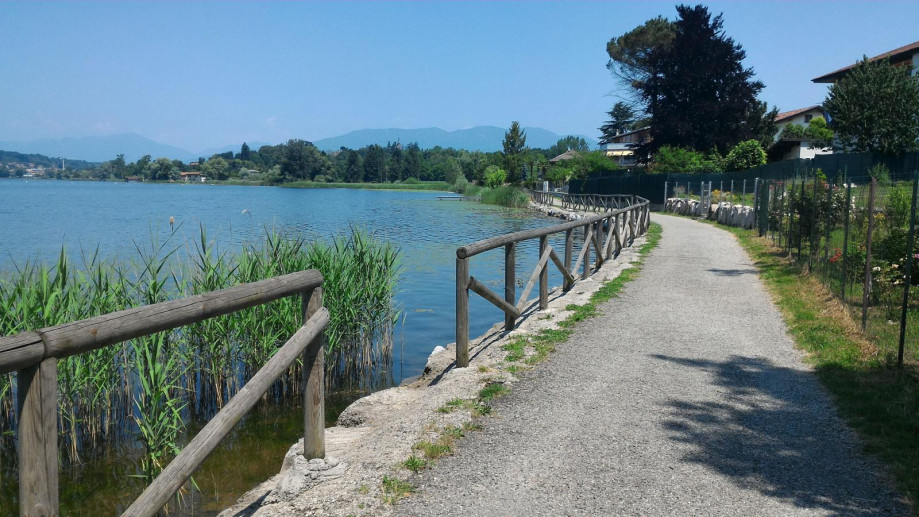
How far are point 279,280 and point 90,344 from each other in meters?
1.53

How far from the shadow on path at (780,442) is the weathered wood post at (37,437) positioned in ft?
13.0

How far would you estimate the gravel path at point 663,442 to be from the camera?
438 cm

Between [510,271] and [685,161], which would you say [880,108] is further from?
[510,271]

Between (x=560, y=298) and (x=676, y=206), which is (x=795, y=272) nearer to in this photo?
(x=560, y=298)

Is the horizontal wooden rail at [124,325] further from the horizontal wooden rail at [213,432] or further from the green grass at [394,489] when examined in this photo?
the green grass at [394,489]

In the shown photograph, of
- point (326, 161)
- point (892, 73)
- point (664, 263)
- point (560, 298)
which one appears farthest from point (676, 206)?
point (326, 161)

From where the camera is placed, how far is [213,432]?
3.83 meters

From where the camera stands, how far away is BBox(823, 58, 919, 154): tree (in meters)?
39.9

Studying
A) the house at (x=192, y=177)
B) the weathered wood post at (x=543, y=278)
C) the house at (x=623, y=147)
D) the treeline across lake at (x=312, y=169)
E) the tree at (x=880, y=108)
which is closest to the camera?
the weathered wood post at (x=543, y=278)

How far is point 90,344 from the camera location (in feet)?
9.94

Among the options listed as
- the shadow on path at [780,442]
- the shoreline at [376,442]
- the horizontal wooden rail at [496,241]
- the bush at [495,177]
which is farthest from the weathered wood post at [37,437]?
the bush at [495,177]

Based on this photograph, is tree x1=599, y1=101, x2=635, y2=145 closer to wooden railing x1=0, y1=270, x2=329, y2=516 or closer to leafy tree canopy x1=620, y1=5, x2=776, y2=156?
leafy tree canopy x1=620, y1=5, x2=776, y2=156

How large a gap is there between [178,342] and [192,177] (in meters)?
180

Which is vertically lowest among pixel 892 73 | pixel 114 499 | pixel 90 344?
pixel 114 499
